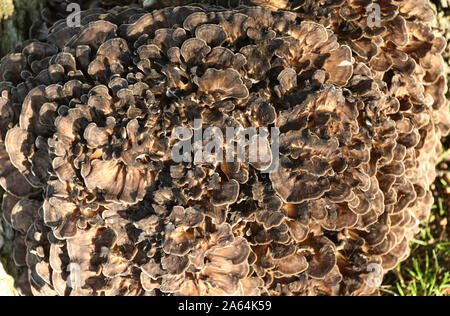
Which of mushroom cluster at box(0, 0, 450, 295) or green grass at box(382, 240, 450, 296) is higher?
mushroom cluster at box(0, 0, 450, 295)

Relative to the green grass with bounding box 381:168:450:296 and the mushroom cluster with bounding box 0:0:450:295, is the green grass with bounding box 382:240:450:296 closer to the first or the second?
the green grass with bounding box 381:168:450:296

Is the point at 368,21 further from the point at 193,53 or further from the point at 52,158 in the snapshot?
the point at 52,158

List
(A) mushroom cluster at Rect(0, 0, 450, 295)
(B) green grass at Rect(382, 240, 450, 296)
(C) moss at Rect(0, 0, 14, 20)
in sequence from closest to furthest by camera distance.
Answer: (A) mushroom cluster at Rect(0, 0, 450, 295), (C) moss at Rect(0, 0, 14, 20), (B) green grass at Rect(382, 240, 450, 296)

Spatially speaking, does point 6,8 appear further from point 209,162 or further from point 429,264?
point 429,264

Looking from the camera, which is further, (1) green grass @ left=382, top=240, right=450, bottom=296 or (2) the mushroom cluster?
(1) green grass @ left=382, top=240, right=450, bottom=296

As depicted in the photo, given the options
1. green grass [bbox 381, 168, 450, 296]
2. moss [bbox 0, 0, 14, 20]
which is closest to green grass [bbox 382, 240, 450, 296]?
green grass [bbox 381, 168, 450, 296]

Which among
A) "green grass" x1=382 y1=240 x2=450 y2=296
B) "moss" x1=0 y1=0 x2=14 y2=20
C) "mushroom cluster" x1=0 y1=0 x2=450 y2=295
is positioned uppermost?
"moss" x1=0 y1=0 x2=14 y2=20

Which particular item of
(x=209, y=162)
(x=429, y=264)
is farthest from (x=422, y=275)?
(x=209, y=162)

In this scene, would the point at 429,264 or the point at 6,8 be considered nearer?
the point at 6,8
